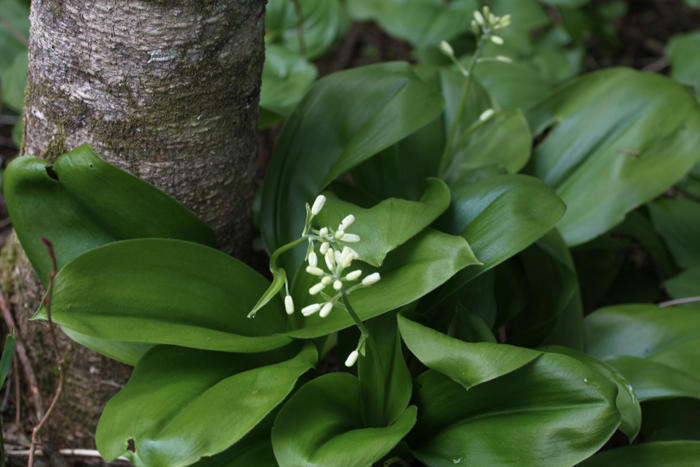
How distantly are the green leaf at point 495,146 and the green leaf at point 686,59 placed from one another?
145cm

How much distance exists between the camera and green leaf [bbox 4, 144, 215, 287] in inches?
41.4

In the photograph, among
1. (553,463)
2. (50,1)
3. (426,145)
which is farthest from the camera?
(426,145)

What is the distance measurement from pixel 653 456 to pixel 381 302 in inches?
27.6

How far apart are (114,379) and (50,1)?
88cm

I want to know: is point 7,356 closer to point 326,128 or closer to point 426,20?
point 326,128

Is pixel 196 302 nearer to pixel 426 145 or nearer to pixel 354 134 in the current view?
pixel 354 134

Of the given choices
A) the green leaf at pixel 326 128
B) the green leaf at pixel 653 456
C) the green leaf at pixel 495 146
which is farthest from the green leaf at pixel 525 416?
the green leaf at pixel 495 146

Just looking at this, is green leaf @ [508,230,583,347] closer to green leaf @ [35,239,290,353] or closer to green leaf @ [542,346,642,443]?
green leaf @ [542,346,642,443]

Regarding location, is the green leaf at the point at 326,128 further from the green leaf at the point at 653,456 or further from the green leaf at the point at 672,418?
the green leaf at the point at 672,418

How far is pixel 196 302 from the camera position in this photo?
1.09m

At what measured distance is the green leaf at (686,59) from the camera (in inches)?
97.1

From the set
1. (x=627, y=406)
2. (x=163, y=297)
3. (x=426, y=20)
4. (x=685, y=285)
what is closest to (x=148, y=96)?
(x=163, y=297)

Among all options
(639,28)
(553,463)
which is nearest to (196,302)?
(553,463)

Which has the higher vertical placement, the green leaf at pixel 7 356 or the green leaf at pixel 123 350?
the green leaf at pixel 7 356
